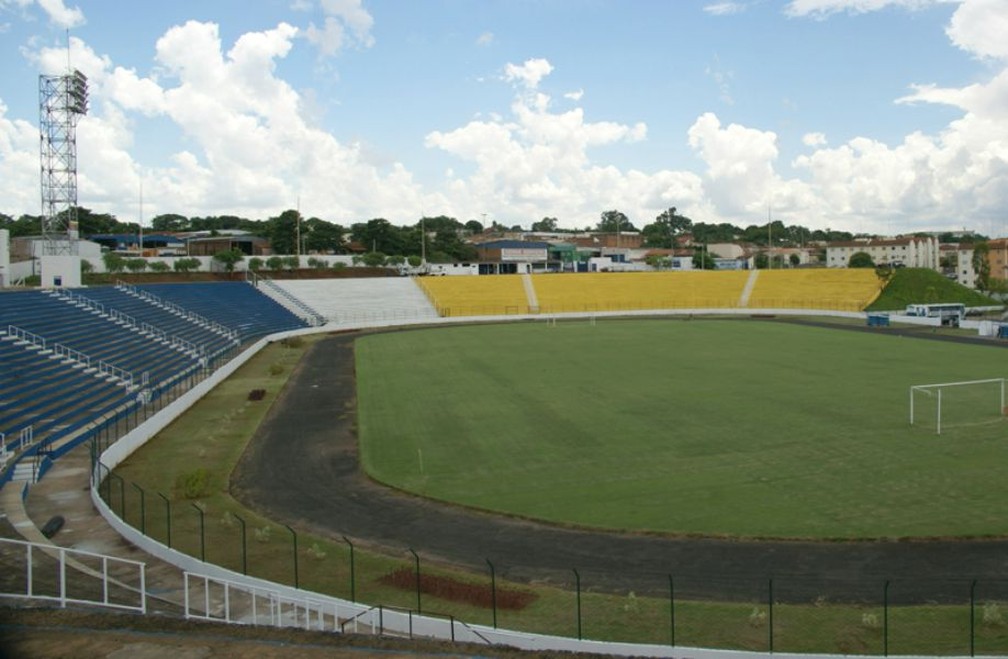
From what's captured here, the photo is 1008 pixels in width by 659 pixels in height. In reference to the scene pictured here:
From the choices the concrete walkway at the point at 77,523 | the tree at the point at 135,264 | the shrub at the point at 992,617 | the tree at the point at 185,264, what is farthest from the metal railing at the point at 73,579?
the tree at the point at 185,264

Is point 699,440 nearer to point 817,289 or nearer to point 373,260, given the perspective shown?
point 817,289

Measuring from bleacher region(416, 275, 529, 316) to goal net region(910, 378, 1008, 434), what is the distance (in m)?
53.0

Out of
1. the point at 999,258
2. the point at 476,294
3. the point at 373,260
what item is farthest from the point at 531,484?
the point at 999,258

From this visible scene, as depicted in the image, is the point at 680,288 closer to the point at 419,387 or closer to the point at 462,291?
the point at 462,291

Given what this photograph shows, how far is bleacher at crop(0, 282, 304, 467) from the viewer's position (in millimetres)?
29167

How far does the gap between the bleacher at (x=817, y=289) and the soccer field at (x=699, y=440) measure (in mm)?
32914

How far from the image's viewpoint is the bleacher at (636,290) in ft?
286

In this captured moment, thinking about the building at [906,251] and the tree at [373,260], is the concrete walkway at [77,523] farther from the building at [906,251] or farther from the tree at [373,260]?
the building at [906,251]

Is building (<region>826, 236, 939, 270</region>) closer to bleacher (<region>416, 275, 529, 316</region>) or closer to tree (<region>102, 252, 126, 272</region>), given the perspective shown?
bleacher (<region>416, 275, 529, 316</region>)

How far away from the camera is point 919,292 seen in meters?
80.9

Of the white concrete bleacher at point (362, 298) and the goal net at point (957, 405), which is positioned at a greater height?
the white concrete bleacher at point (362, 298)

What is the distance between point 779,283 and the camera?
294 ft

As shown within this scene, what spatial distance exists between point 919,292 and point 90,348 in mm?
74477

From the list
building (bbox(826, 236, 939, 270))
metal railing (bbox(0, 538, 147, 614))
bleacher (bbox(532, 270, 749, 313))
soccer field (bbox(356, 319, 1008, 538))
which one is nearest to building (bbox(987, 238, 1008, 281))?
building (bbox(826, 236, 939, 270))
